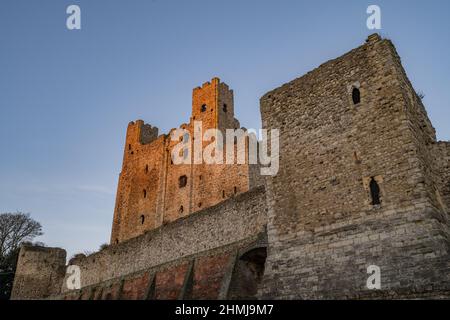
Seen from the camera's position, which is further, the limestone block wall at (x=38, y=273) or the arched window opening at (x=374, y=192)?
the limestone block wall at (x=38, y=273)

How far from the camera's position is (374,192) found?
9883mm

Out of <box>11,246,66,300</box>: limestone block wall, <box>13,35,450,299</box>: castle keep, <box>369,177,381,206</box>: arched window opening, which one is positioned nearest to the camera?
<box>13,35,450,299</box>: castle keep

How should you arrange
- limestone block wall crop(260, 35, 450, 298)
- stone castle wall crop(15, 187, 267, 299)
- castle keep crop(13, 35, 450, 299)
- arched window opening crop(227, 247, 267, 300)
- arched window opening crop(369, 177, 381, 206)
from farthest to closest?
stone castle wall crop(15, 187, 267, 299) < arched window opening crop(227, 247, 267, 300) < arched window opening crop(369, 177, 381, 206) < castle keep crop(13, 35, 450, 299) < limestone block wall crop(260, 35, 450, 298)

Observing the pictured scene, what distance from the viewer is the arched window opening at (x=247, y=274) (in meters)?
13.1

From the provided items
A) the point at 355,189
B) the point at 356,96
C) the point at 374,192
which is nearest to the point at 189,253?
the point at 355,189

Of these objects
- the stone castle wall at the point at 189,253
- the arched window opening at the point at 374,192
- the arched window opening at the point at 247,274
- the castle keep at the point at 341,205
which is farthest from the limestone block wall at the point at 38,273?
the arched window opening at the point at 374,192

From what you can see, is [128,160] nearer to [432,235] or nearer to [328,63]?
[328,63]

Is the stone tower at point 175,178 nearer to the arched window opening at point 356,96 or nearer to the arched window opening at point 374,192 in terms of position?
the arched window opening at point 356,96

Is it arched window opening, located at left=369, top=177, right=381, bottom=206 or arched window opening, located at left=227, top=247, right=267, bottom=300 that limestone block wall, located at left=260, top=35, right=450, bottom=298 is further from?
arched window opening, located at left=227, top=247, right=267, bottom=300

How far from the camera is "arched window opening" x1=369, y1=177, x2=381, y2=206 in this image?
32.0 feet

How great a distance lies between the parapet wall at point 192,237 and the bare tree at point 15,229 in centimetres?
1803

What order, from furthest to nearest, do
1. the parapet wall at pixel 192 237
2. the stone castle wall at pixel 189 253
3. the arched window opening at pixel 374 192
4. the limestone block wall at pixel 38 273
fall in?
the limestone block wall at pixel 38 273, the parapet wall at pixel 192 237, the stone castle wall at pixel 189 253, the arched window opening at pixel 374 192

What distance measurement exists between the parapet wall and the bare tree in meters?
18.0

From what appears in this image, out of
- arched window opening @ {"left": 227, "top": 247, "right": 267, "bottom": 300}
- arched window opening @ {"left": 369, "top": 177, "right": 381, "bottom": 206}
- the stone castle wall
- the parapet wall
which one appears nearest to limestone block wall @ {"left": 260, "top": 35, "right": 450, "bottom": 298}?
arched window opening @ {"left": 369, "top": 177, "right": 381, "bottom": 206}
